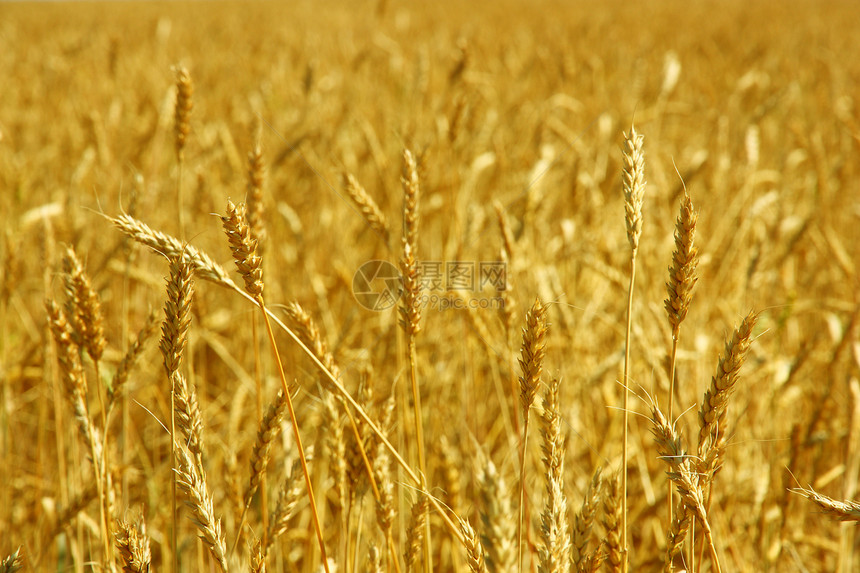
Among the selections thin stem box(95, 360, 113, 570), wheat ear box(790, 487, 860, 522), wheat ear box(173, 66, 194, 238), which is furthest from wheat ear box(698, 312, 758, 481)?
wheat ear box(173, 66, 194, 238)

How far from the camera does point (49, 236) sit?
1.68 metres

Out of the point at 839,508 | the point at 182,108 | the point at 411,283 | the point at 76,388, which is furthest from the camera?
the point at 182,108

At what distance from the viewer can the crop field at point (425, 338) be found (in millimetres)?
892

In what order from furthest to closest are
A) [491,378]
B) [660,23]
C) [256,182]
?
[660,23], [491,378], [256,182]

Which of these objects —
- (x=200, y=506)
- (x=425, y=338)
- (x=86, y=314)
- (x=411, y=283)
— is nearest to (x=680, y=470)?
(x=411, y=283)

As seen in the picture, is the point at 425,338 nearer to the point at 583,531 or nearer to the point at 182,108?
the point at 182,108

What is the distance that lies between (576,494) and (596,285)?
1.48 m

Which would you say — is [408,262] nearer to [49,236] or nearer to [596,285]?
[49,236]

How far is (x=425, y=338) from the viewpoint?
7.91 ft

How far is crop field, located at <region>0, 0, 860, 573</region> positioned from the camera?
892mm

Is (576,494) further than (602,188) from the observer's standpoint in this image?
No

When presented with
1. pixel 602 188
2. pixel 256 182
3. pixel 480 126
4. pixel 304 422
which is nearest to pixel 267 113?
pixel 480 126

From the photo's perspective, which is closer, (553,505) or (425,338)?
(553,505)

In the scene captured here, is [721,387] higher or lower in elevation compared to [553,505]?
higher
